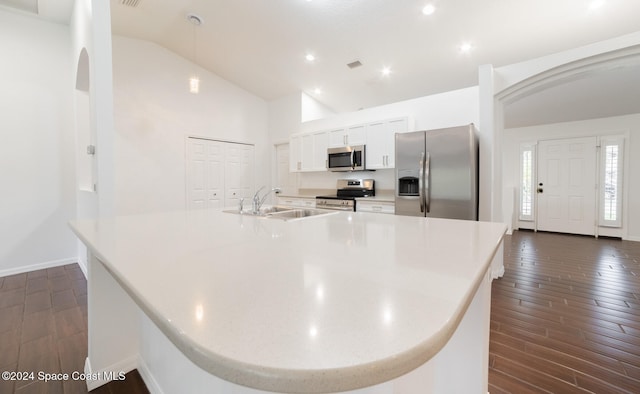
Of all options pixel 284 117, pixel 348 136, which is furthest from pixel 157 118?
pixel 348 136

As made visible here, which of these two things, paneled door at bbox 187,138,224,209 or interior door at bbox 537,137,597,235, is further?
interior door at bbox 537,137,597,235

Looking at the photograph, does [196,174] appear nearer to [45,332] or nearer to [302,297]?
[45,332]

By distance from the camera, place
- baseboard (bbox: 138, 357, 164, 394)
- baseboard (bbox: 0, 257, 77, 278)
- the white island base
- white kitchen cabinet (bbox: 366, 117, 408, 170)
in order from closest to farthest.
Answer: the white island base → baseboard (bbox: 138, 357, 164, 394) → baseboard (bbox: 0, 257, 77, 278) → white kitchen cabinet (bbox: 366, 117, 408, 170)

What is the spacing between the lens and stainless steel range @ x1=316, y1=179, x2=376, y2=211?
4262 mm

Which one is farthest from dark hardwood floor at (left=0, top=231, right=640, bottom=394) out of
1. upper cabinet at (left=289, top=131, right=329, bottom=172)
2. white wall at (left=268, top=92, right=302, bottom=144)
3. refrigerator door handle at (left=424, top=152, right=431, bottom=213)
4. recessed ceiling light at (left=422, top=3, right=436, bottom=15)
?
white wall at (left=268, top=92, right=302, bottom=144)

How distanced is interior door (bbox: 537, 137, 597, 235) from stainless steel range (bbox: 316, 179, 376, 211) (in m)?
4.23

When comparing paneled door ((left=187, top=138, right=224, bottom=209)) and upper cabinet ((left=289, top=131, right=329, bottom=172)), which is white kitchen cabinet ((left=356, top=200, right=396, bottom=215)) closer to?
upper cabinet ((left=289, top=131, right=329, bottom=172))

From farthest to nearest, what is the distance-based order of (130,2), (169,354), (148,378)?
(130,2) → (148,378) → (169,354)

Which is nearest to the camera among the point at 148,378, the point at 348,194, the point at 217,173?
the point at 148,378

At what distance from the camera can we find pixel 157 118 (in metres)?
4.46

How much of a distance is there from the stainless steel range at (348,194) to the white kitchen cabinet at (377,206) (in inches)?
4.9

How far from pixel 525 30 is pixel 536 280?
288 centimetres

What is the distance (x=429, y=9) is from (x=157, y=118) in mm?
4243

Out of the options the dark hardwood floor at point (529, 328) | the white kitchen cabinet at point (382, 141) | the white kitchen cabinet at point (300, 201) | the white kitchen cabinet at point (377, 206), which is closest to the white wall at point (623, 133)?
the dark hardwood floor at point (529, 328)
